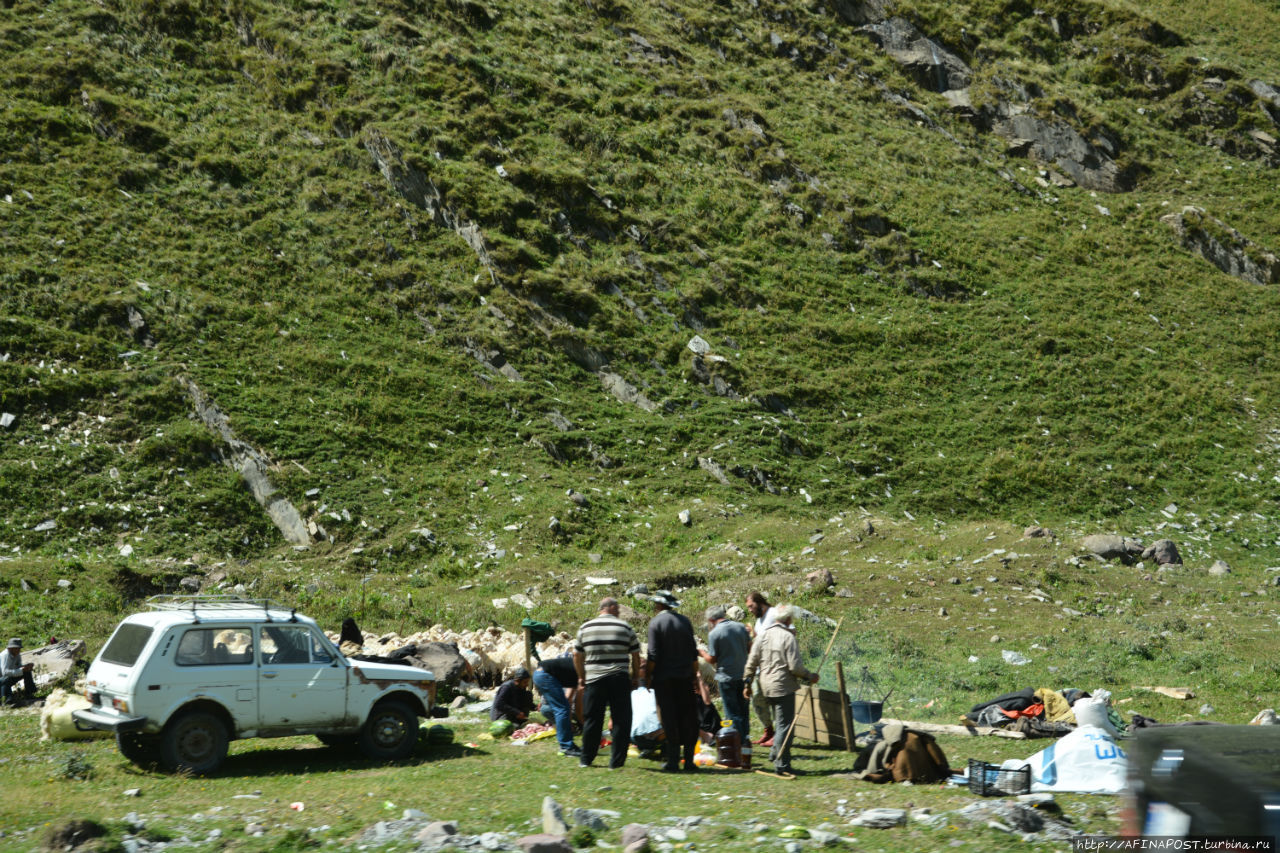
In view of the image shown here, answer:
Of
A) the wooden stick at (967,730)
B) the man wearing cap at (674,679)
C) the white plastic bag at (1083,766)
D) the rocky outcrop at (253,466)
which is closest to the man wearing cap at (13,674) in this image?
the rocky outcrop at (253,466)

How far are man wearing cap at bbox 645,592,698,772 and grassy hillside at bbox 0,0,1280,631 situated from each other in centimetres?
1036

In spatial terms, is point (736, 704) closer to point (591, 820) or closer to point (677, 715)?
point (677, 715)

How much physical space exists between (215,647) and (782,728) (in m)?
6.12

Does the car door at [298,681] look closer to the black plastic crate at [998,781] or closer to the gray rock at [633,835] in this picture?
the gray rock at [633,835]

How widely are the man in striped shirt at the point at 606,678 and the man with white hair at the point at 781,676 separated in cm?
141

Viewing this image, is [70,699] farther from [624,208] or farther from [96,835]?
[624,208]

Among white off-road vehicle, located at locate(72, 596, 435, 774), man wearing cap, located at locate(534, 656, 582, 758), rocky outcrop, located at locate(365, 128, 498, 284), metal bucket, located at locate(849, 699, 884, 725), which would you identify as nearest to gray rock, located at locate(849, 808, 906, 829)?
metal bucket, located at locate(849, 699, 884, 725)

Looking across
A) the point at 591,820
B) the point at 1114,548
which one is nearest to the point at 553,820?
the point at 591,820

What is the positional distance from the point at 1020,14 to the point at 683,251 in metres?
38.2

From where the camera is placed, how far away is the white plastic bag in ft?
25.7

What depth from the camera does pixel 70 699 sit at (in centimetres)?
1151

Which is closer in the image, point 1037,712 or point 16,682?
point 1037,712

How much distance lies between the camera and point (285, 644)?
33.3 ft

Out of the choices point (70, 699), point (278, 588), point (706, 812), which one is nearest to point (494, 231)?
point (278, 588)
